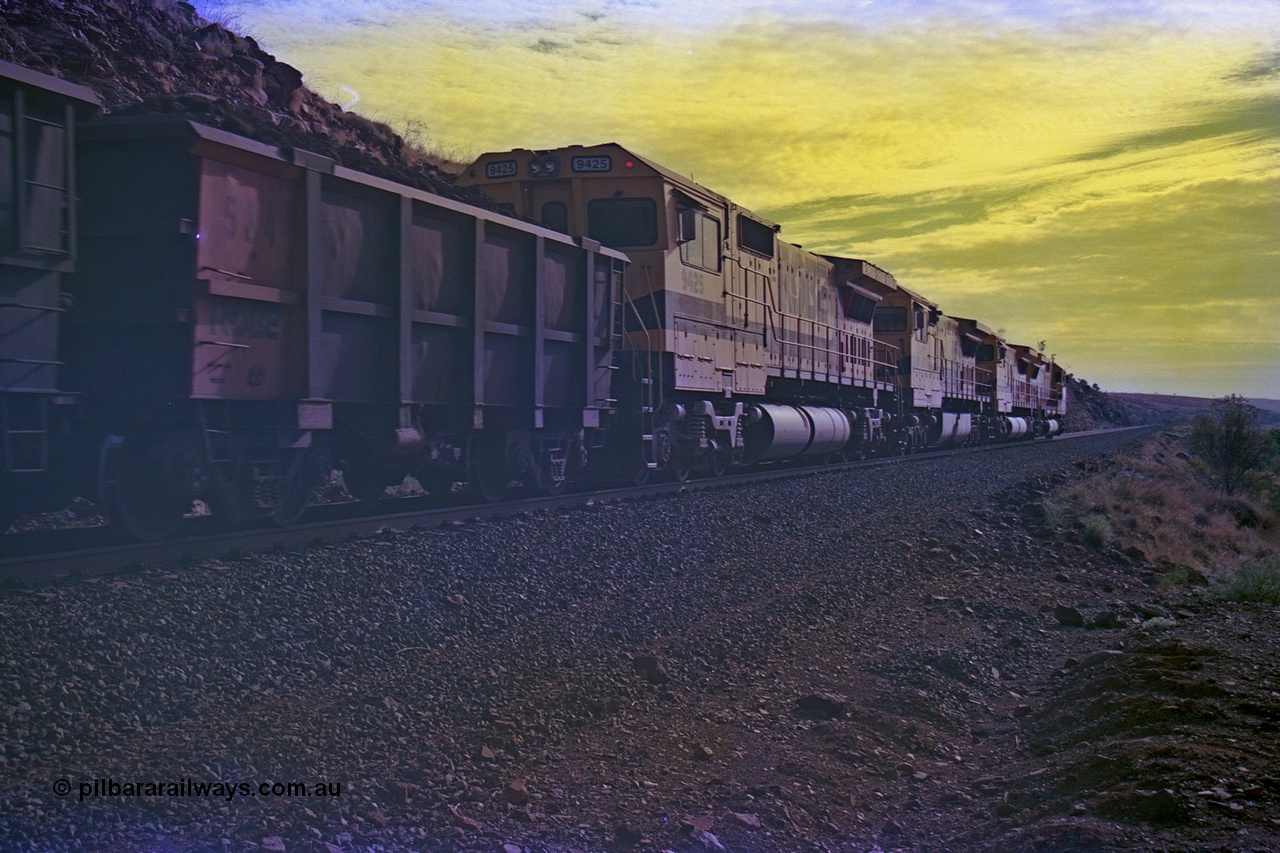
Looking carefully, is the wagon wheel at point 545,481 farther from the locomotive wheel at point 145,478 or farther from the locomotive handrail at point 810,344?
the locomotive handrail at point 810,344

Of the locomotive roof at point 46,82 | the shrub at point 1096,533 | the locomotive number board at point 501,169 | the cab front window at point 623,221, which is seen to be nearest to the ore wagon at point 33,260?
the locomotive roof at point 46,82

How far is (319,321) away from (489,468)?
10.5 ft

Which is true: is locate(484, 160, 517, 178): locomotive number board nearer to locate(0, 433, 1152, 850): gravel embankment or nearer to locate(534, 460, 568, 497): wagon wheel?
locate(534, 460, 568, 497): wagon wheel

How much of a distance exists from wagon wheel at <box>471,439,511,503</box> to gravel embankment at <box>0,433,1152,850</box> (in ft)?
8.02

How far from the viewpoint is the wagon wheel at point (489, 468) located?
10.5 meters

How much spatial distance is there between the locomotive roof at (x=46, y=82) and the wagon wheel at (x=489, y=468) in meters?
4.74

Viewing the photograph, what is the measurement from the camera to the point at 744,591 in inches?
288

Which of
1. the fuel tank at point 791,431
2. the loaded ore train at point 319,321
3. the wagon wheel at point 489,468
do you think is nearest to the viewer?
the loaded ore train at point 319,321

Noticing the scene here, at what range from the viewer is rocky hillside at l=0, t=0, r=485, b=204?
16250mm

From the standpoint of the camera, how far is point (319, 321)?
7.85 metres

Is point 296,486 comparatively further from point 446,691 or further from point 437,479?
point 446,691

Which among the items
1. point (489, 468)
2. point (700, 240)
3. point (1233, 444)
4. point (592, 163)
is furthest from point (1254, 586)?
point (1233, 444)

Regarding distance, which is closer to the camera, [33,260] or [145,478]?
[33,260]

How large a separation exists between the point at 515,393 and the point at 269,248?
11.6 feet
